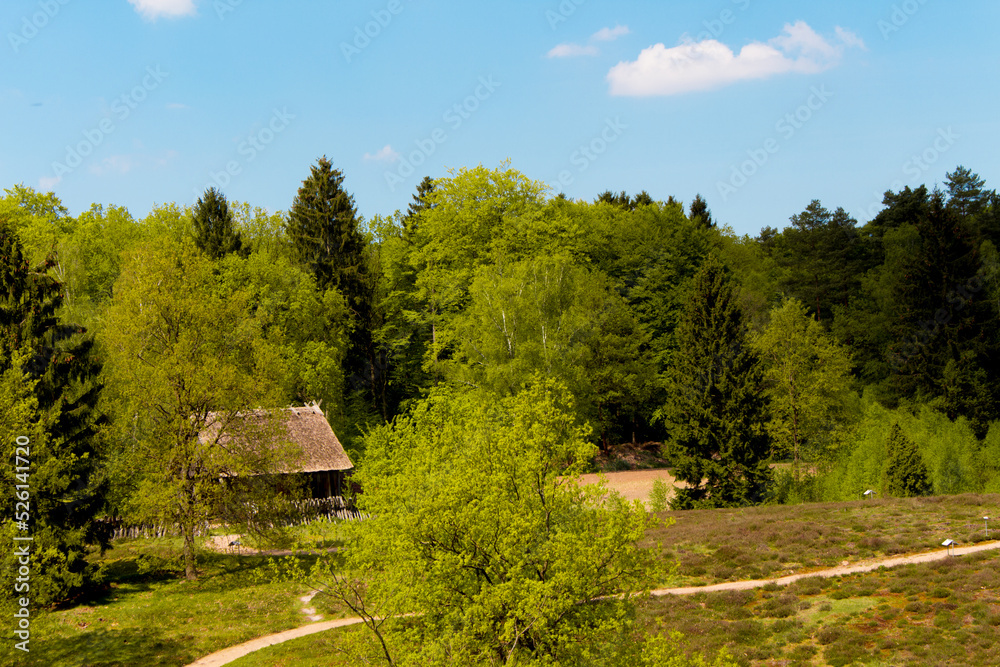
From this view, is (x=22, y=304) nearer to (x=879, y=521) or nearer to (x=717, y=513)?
(x=717, y=513)

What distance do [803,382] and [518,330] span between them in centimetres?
1789

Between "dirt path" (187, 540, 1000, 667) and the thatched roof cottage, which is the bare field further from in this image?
"dirt path" (187, 540, 1000, 667)

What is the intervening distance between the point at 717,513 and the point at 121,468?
24889 mm

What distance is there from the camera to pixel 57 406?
2498 centimetres

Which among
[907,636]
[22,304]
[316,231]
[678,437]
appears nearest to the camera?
[907,636]

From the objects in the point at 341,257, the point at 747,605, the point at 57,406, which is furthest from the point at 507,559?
the point at 341,257

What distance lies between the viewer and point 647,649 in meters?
10.8

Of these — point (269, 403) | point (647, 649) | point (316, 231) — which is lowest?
point (647, 649)

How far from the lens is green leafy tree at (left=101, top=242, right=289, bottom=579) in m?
27.8

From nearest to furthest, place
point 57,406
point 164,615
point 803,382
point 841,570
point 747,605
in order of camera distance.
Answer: point 747,605 < point 164,615 < point 57,406 < point 841,570 < point 803,382

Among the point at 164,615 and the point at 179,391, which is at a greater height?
the point at 179,391

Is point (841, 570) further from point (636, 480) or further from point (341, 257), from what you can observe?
point (341, 257)

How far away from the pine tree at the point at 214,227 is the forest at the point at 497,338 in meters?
0.15

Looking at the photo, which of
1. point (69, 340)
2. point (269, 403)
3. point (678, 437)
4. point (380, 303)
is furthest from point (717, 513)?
point (380, 303)
